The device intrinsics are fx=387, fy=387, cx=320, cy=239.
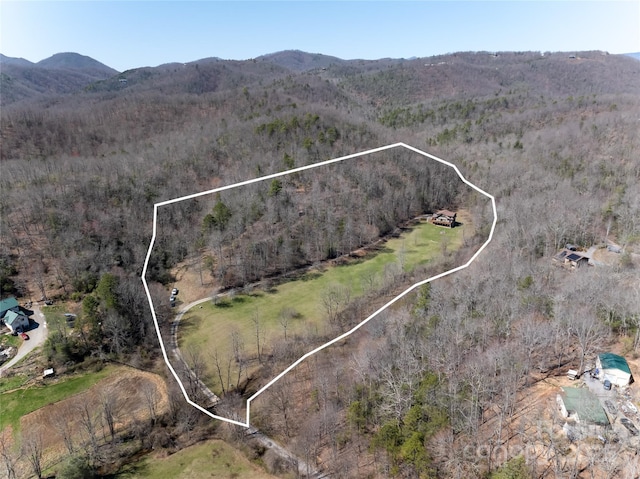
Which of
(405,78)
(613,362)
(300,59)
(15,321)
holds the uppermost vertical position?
(300,59)

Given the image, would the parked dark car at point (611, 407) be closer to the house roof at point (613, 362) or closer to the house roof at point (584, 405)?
the house roof at point (584, 405)

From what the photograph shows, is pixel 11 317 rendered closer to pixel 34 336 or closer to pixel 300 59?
pixel 34 336

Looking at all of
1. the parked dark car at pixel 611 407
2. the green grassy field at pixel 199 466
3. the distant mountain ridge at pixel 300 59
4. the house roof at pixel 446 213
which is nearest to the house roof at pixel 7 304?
the green grassy field at pixel 199 466

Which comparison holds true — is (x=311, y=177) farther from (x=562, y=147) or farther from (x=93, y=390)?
(x=562, y=147)

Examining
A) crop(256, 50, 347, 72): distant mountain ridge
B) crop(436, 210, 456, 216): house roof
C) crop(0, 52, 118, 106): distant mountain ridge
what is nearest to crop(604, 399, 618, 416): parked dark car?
crop(436, 210, 456, 216): house roof

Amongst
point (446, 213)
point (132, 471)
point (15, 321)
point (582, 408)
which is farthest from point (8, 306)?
point (582, 408)

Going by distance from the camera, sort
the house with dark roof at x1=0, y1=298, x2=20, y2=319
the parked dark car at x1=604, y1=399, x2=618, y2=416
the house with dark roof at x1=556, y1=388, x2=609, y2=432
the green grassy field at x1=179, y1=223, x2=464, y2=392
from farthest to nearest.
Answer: the house with dark roof at x1=0, y1=298, x2=20, y2=319 → the parked dark car at x1=604, y1=399, x2=618, y2=416 → the house with dark roof at x1=556, y1=388, x2=609, y2=432 → the green grassy field at x1=179, y1=223, x2=464, y2=392

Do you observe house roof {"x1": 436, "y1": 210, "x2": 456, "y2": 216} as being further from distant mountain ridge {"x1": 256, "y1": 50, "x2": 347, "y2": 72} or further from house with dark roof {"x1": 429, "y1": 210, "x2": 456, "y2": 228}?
distant mountain ridge {"x1": 256, "y1": 50, "x2": 347, "y2": 72}
